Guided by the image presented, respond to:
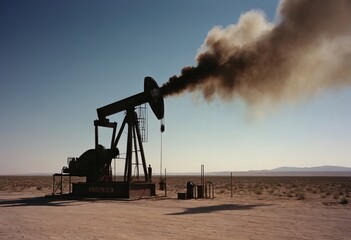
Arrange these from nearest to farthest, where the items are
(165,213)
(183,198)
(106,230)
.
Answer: (106,230) → (165,213) → (183,198)

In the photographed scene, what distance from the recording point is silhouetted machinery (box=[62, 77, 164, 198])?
26.8 metres

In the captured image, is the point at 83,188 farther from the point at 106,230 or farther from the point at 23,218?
the point at 106,230

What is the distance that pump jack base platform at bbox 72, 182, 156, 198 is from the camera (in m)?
26.0

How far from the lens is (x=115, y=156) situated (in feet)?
94.6

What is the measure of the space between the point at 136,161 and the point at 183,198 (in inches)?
183

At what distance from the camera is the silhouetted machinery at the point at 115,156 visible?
87.9 feet

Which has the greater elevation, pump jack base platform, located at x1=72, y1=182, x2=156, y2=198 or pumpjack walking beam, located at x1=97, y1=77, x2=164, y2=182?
pumpjack walking beam, located at x1=97, y1=77, x2=164, y2=182

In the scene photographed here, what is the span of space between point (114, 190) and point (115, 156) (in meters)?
3.21

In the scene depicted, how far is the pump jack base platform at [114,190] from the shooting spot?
26031mm

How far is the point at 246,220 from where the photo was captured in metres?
14.8

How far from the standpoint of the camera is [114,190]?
86.5ft

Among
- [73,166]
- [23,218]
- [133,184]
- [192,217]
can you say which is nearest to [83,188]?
[73,166]

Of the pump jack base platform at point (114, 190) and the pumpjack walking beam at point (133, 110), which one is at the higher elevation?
the pumpjack walking beam at point (133, 110)

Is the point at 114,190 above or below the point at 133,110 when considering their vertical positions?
below
